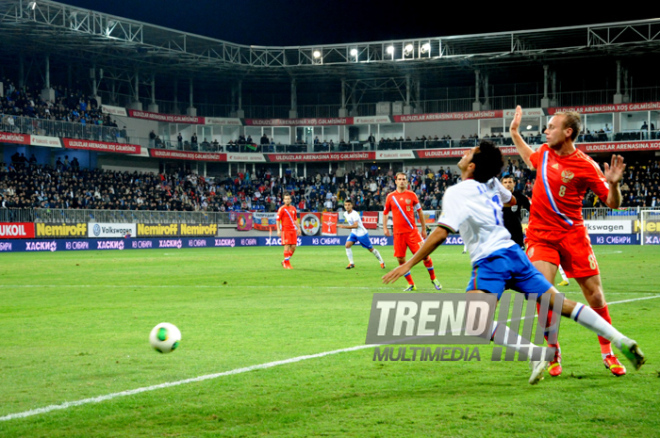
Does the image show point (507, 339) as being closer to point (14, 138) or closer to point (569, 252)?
point (569, 252)

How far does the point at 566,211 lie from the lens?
22.3 ft

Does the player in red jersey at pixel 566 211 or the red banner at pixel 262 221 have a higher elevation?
the player in red jersey at pixel 566 211

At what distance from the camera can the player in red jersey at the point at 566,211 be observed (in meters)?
6.72

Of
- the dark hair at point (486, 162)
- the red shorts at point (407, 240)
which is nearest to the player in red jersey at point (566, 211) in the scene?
the dark hair at point (486, 162)

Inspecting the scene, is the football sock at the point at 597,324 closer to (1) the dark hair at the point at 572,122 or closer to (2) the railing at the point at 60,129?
(1) the dark hair at the point at 572,122

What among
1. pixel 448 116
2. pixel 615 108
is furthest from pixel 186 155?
pixel 615 108

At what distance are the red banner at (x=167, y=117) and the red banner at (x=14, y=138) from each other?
14.7 metres

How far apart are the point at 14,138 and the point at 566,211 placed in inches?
1911

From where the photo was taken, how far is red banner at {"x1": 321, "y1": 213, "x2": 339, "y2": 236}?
1917 inches

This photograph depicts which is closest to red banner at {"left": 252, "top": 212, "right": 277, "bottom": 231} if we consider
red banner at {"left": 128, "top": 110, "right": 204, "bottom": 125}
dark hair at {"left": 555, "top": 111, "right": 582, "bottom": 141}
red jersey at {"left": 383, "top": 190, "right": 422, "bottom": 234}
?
red banner at {"left": 128, "top": 110, "right": 204, "bottom": 125}

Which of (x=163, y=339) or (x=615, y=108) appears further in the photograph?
(x=615, y=108)

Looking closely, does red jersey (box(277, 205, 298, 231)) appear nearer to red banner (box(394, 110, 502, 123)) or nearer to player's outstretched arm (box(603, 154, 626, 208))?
player's outstretched arm (box(603, 154, 626, 208))

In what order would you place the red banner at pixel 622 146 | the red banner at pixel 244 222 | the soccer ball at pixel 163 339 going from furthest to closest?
the red banner at pixel 622 146
the red banner at pixel 244 222
the soccer ball at pixel 163 339

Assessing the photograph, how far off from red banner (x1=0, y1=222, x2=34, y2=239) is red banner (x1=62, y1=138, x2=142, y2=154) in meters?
15.7
